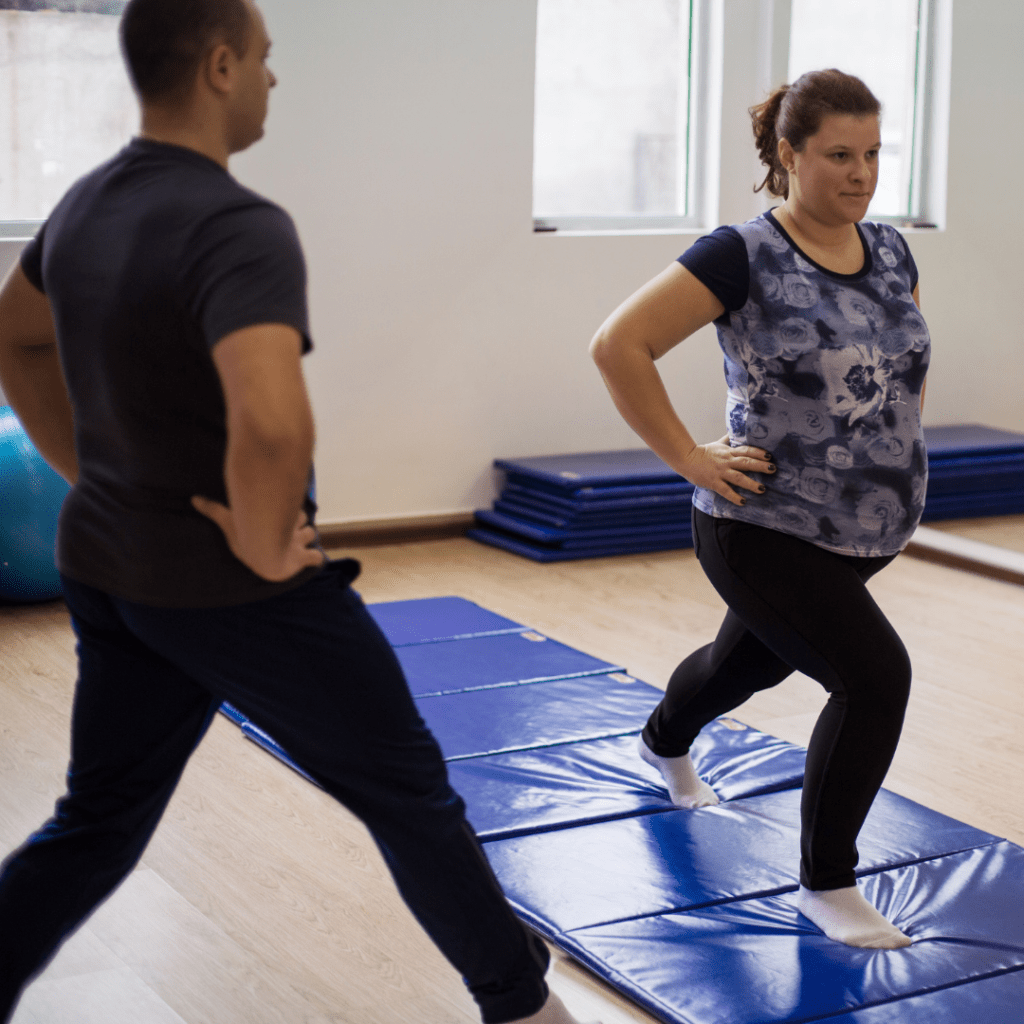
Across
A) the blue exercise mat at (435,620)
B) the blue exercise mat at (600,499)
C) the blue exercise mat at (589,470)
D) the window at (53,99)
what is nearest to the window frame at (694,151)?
the blue exercise mat at (589,470)

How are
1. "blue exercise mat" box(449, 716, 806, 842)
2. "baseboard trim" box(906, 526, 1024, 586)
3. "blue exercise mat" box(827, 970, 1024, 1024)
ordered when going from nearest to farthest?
"blue exercise mat" box(827, 970, 1024, 1024) < "blue exercise mat" box(449, 716, 806, 842) < "baseboard trim" box(906, 526, 1024, 586)

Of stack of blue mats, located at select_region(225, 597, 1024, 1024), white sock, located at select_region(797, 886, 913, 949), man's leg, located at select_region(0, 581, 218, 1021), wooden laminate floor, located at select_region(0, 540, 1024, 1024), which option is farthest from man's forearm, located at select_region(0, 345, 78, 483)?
white sock, located at select_region(797, 886, 913, 949)

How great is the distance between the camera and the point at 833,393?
6.93ft

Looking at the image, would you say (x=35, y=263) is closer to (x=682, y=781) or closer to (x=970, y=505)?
(x=682, y=781)

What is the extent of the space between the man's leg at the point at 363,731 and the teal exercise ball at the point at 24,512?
9.05 feet

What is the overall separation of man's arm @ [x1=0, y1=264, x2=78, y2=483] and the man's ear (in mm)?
349

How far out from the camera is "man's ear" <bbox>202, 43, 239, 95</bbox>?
1.40 metres

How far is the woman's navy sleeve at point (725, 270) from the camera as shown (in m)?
2.14

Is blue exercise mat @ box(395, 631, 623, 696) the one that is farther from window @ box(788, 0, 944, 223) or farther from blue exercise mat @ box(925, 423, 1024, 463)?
window @ box(788, 0, 944, 223)

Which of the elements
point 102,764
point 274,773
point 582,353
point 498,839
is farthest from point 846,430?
point 582,353

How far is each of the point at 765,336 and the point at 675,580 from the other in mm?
2644

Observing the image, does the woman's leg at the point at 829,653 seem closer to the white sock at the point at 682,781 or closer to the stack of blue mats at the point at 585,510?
the white sock at the point at 682,781

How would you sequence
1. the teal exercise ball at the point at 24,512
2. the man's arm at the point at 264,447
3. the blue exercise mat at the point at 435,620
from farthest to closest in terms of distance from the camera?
the teal exercise ball at the point at 24,512
the blue exercise mat at the point at 435,620
the man's arm at the point at 264,447

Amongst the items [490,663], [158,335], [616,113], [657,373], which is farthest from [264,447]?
[616,113]
